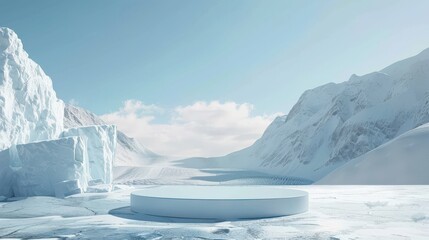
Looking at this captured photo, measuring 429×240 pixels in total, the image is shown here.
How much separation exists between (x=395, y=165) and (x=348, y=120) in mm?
50247

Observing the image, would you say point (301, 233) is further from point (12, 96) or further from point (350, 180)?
point (350, 180)

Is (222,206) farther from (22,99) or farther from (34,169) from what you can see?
(22,99)

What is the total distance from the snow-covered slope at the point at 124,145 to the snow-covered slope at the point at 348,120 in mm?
23557

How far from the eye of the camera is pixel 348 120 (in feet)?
258

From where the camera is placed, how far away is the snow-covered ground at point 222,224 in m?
8.95

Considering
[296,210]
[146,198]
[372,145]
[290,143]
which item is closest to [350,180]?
[296,210]

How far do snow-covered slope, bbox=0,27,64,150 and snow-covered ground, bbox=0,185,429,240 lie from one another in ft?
26.1

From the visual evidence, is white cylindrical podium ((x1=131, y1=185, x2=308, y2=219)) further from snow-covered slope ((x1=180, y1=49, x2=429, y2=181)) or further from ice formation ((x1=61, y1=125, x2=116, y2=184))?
snow-covered slope ((x1=180, y1=49, x2=429, y2=181))

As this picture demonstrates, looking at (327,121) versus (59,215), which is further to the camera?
(327,121)

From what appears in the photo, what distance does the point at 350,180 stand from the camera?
32.4m

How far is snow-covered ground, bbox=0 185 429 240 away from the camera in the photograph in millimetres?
8953

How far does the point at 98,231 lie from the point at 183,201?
2720 millimetres

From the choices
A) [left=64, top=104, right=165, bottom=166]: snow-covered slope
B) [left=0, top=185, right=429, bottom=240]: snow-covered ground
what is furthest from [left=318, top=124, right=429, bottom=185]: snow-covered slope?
[left=64, top=104, right=165, bottom=166]: snow-covered slope

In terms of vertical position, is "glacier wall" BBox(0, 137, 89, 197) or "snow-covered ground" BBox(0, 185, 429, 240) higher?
"glacier wall" BBox(0, 137, 89, 197)
